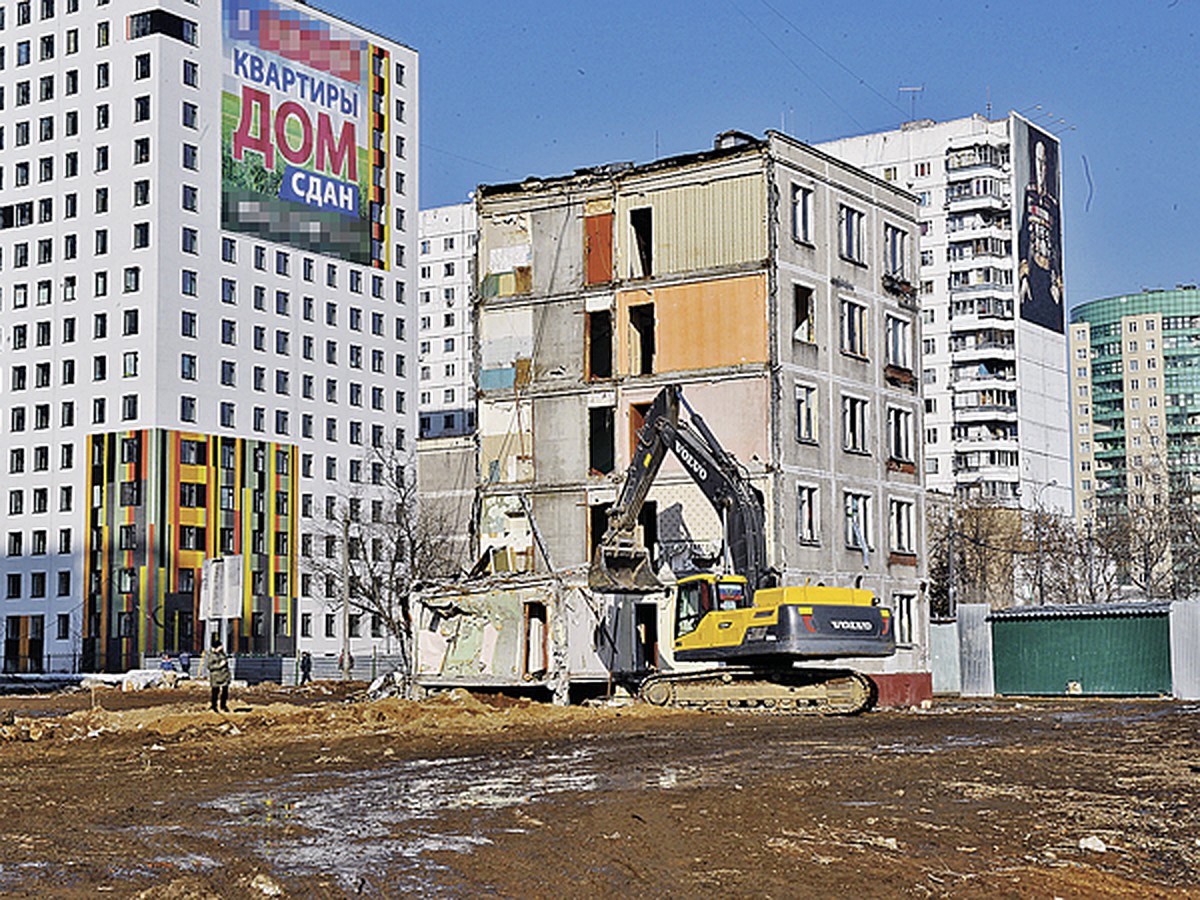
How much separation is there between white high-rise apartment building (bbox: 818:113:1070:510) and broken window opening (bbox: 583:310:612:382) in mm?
80828

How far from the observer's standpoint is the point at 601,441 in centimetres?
5016

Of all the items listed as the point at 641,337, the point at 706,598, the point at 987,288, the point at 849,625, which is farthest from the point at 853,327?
the point at 987,288

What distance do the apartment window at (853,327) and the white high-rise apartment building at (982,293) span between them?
7804cm

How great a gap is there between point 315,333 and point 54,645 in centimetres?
2597

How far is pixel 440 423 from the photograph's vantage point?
146375 mm

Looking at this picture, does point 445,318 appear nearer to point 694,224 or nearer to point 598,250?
point 598,250

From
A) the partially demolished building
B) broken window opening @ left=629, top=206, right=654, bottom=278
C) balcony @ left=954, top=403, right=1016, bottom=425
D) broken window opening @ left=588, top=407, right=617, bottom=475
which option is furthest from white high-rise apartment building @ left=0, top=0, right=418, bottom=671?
balcony @ left=954, top=403, right=1016, bottom=425

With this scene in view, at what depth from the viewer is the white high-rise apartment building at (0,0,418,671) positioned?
93562 millimetres

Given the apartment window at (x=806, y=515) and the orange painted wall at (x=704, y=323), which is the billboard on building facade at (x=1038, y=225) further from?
the apartment window at (x=806, y=515)

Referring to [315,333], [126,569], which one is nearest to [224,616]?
[126,569]

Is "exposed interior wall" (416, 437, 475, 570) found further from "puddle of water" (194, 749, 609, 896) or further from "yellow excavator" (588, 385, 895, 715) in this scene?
"puddle of water" (194, 749, 609, 896)

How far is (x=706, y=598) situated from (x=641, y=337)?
17.1 m

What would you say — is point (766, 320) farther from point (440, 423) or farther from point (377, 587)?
point (440, 423)

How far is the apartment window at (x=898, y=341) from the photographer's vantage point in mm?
52188
